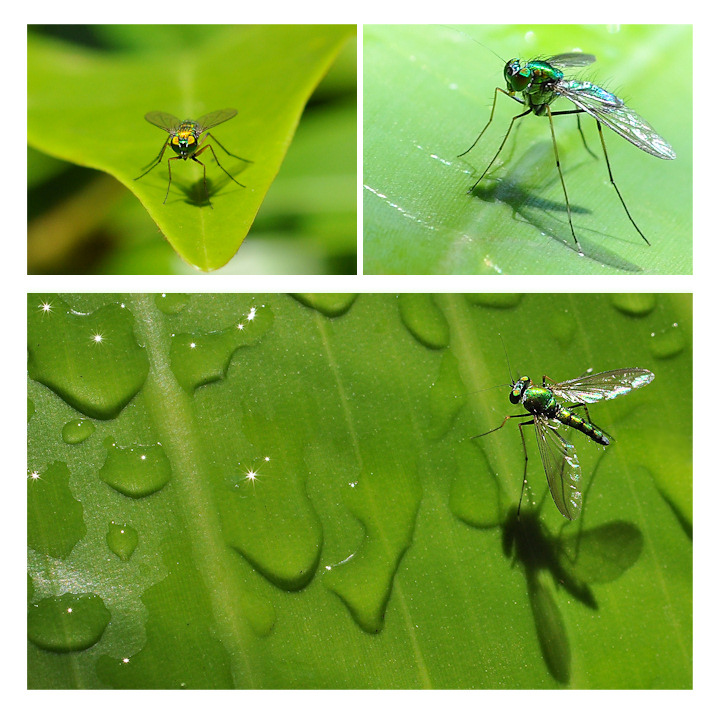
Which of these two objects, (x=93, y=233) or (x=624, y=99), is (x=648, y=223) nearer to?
(x=624, y=99)

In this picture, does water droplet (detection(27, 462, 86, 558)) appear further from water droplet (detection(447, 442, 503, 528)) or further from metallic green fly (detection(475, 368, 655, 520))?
metallic green fly (detection(475, 368, 655, 520))

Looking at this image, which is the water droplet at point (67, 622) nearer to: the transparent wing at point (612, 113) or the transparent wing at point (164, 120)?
the transparent wing at point (164, 120)

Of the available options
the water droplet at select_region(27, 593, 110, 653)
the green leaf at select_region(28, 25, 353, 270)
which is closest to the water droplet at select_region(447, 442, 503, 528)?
the green leaf at select_region(28, 25, 353, 270)

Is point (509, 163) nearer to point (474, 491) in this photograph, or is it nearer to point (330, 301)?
point (330, 301)

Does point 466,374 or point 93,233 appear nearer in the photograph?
point 93,233

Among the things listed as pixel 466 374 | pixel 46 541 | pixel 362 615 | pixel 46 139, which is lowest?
pixel 362 615

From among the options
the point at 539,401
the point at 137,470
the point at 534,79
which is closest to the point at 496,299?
the point at 539,401

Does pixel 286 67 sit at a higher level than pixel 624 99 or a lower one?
higher

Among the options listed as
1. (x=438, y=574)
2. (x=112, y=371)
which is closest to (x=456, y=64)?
(x=112, y=371)
